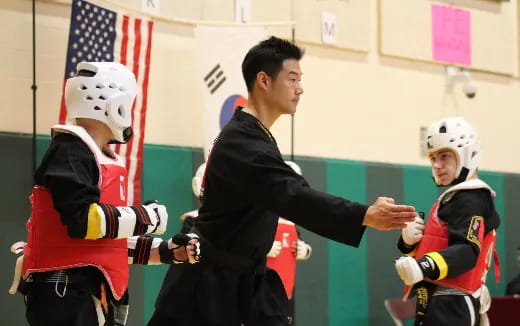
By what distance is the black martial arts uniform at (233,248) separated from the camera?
409 cm

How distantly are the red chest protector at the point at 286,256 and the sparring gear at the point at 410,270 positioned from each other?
1889 millimetres

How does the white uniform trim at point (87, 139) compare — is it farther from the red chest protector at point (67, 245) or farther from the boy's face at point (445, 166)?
the boy's face at point (445, 166)

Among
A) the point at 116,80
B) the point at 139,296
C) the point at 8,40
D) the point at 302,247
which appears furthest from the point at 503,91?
the point at 116,80

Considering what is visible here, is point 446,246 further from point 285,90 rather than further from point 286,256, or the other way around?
point 285,90

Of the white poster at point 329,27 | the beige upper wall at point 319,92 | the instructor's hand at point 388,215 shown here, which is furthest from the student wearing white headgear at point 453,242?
the white poster at point 329,27

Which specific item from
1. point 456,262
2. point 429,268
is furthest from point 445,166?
point 429,268

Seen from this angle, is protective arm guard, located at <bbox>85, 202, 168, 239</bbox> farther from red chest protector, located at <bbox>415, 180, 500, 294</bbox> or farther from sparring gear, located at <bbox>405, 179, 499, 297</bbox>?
red chest protector, located at <bbox>415, 180, 500, 294</bbox>

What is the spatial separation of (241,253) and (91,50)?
129 inches

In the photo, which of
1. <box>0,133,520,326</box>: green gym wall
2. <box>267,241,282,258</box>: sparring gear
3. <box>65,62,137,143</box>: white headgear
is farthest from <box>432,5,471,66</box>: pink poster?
<box>65,62,137,143</box>: white headgear

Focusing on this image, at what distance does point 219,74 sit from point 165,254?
340 centimetres

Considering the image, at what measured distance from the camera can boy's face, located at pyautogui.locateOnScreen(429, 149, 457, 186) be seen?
20.9 ft

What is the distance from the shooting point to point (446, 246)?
19.6 feet

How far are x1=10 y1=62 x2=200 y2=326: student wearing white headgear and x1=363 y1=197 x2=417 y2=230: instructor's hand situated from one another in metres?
0.99

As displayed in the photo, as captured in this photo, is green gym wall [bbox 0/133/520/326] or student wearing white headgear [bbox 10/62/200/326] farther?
green gym wall [bbox 0/133/520/326]
